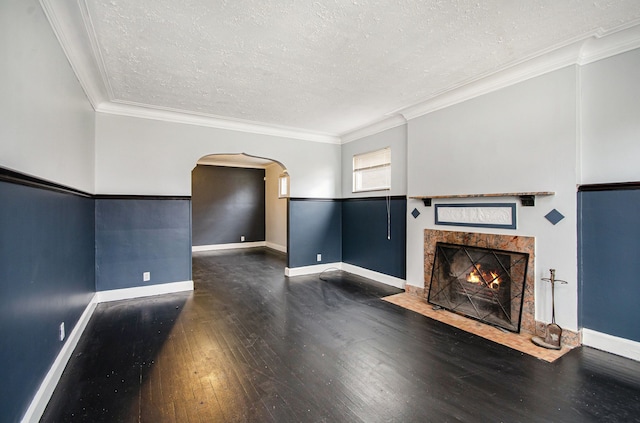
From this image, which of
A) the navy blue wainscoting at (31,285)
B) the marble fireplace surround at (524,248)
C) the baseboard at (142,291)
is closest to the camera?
the navy blue wainscoting at (31,285)

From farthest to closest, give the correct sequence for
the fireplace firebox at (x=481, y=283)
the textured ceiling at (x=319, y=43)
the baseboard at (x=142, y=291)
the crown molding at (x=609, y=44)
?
1. the baseboard at (x=142, y=291)
2. the fireplace firebox at (x=481, y=283)
3. the crown molding at (x=609, y=44)
4. the textured ceiling at (x=319, y=43)

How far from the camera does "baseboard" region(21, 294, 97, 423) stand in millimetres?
1722

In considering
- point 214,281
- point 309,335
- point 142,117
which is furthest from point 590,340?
point 142,117

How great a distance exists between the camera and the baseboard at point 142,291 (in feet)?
13.1

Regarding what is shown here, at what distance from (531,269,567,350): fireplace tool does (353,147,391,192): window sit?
8.54ft

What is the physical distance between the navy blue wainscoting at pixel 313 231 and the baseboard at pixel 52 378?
10.6 feet

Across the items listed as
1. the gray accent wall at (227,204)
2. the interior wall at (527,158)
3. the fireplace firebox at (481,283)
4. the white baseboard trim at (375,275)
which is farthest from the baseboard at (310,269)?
the gray accent wall at (227,204)

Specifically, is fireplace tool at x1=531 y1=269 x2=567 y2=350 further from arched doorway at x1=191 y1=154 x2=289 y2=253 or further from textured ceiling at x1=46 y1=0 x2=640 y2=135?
arched doorway at x1=191 y1=154 x2=289 y2=253

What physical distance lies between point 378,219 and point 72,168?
417 cm

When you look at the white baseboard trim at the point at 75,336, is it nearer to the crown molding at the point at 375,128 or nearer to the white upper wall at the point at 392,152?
the white upper wall at the point at 392,152

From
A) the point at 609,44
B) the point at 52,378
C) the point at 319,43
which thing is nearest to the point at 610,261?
the point at 609,44

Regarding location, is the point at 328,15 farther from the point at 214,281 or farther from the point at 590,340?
the point at 214,281

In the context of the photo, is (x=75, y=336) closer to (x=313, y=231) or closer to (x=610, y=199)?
(x=313, y=231)

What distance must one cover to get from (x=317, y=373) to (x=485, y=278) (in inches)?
88.8
